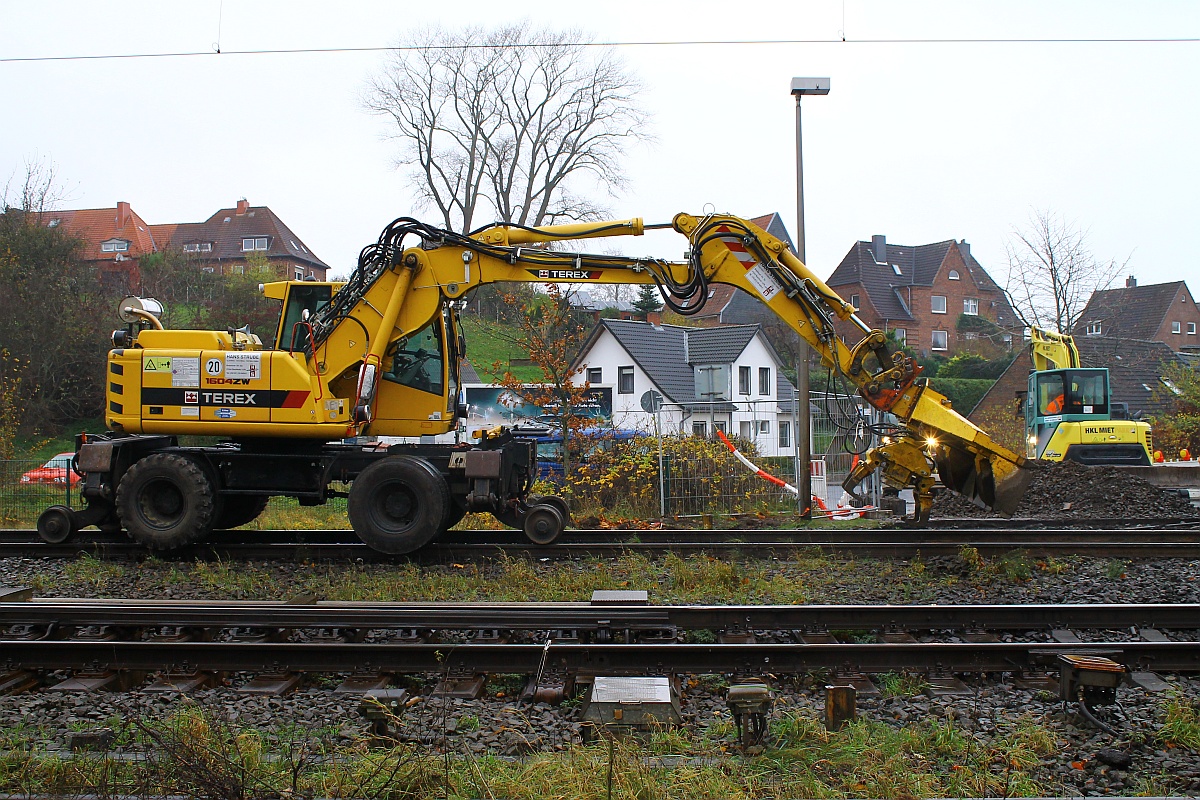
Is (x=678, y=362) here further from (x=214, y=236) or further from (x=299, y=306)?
(x=214, y=236)

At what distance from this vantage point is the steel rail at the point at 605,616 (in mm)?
6016

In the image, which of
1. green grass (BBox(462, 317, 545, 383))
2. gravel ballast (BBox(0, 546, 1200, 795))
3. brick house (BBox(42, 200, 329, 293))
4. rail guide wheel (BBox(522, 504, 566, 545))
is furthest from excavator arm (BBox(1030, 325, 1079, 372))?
brick house (BBox(42, 200, 329, 293))

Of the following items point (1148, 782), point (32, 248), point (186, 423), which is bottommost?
point (1148, 782)

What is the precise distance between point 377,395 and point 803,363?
678 cm

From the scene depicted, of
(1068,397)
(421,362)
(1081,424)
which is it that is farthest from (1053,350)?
(421,362)

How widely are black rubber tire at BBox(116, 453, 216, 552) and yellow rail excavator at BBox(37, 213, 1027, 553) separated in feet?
0.05

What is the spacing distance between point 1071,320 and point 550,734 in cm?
3599

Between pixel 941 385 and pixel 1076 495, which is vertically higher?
pixel 941 385

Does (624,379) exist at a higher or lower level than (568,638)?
higher

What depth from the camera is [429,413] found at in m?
9.80

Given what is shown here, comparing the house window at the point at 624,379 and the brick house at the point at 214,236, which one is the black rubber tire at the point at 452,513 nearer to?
the house window at the point at 624,379

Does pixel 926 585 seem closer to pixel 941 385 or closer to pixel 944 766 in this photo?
pixel 944 766

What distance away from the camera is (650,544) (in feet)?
30.9

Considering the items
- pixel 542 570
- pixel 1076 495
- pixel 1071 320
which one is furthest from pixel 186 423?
pixel 1071 320
